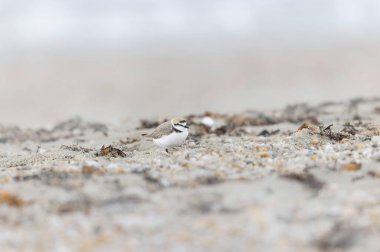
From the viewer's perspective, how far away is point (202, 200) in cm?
590

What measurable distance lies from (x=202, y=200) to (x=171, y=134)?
11.0 ft

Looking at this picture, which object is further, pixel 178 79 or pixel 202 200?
pixel 178 79

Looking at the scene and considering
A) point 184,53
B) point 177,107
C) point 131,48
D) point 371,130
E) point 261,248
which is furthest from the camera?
point 131,48

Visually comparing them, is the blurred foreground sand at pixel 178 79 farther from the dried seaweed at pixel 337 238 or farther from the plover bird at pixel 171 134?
the dried seaweed at pixel 337 238

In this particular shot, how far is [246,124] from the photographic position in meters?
12.9

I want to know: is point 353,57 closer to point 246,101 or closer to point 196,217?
point 246,101

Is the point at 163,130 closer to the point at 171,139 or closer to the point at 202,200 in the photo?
the point at 171,139

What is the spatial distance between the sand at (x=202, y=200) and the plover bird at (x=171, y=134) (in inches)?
17.1

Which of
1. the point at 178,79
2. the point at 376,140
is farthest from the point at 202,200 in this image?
the point at 178,79

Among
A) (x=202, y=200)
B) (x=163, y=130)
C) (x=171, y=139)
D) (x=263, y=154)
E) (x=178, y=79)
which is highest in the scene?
(x=178, y=79)

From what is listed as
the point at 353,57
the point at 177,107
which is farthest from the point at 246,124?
the point at 353,57

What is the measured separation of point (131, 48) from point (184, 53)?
325 cm

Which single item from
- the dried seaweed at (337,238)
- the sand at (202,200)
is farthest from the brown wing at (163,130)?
the dried seaweed at (337,238)

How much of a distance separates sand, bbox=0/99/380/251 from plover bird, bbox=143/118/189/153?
1.42 feet
